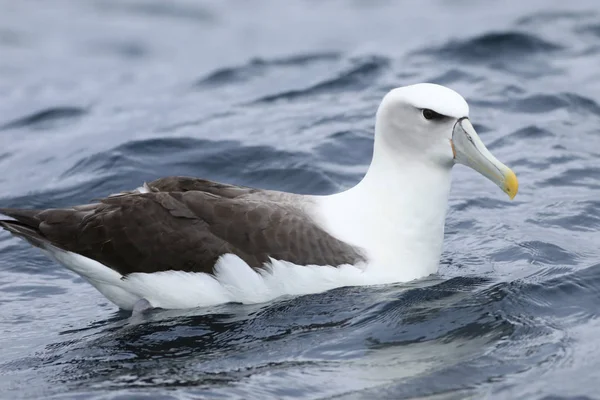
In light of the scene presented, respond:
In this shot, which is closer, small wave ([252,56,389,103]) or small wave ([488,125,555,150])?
small wave ([488,125,555,150])

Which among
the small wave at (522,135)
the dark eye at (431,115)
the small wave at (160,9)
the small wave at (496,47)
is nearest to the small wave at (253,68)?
the small wave at (496,47)

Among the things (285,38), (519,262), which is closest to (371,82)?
(285,38)

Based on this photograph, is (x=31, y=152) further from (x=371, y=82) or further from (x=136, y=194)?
(x=136, y=194)

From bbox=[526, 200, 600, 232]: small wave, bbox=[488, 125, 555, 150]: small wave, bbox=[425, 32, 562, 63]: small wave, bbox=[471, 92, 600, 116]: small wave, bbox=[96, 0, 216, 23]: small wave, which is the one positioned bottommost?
bbox=[526, 200, 600, 232]: small wave

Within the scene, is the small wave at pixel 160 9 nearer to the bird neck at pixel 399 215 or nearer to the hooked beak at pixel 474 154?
the bird neck at pixel 399 215

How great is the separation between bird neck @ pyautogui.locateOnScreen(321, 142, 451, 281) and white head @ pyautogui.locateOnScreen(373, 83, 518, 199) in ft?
0.27

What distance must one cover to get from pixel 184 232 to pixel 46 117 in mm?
7945

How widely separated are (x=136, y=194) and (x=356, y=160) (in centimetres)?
443

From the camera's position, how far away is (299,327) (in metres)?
7.25

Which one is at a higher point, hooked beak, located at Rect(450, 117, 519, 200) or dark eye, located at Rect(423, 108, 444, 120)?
dark eye, located at Rect(423, 108, 444, 120)

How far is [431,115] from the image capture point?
7793mm

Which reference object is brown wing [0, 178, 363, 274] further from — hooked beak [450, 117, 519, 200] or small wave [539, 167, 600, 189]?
small wave [539, 167, 600, 189]

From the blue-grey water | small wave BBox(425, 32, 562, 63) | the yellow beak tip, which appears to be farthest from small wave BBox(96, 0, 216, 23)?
the yellow beak tip

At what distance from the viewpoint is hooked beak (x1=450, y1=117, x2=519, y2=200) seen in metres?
7.73
